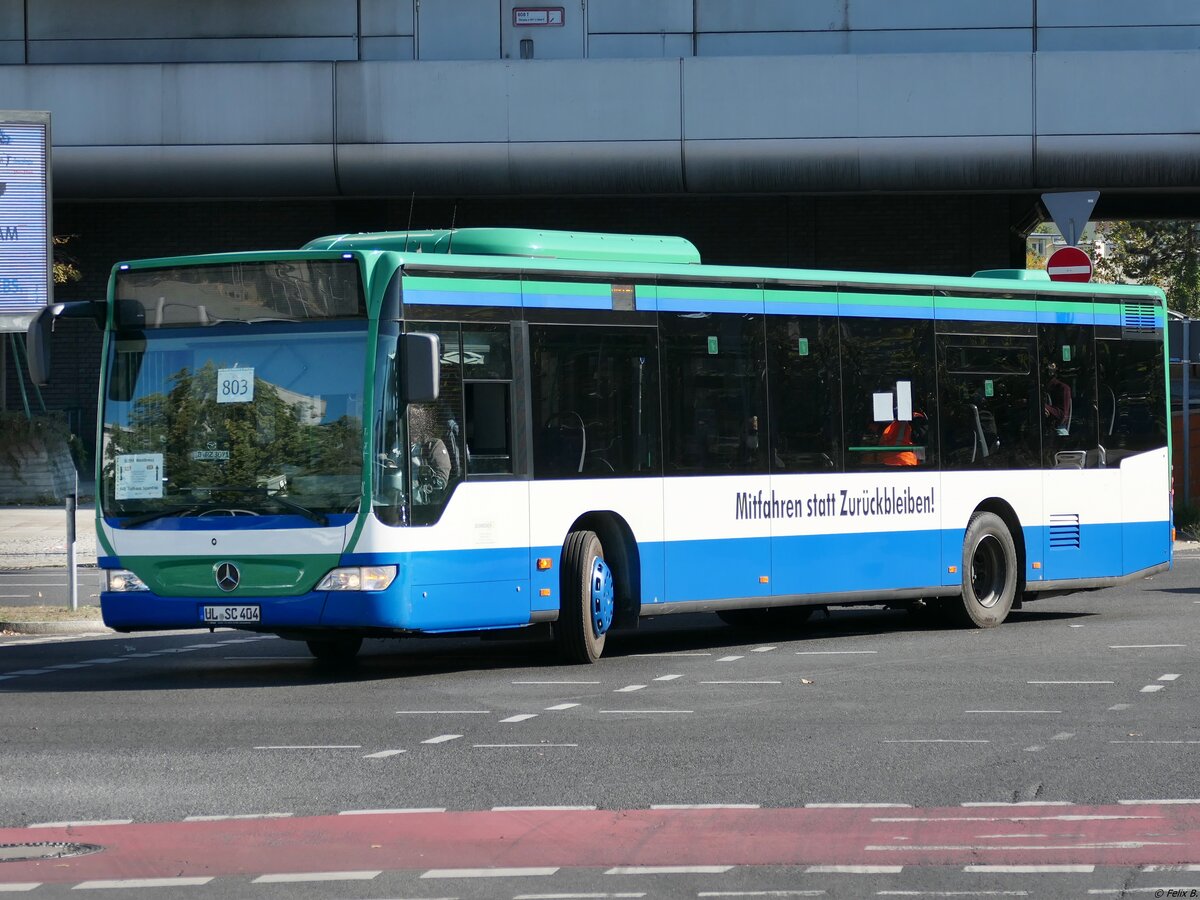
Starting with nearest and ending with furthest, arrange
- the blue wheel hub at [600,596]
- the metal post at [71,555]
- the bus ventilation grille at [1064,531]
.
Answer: the blue wheel hub at [600,596], the bus ventilation grille at [1064,531], the metal post at [71,555]

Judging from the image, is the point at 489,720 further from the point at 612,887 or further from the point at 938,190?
the point at 938,190

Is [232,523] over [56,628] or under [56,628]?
over

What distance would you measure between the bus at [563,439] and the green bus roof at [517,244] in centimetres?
3

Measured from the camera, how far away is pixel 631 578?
14172mm

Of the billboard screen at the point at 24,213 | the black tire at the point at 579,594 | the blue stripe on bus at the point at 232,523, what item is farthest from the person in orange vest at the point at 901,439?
the billboard screen at the point at 24,213

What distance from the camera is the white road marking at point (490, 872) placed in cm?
681

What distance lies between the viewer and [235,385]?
12906 millimetres

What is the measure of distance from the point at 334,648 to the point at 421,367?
3.09m

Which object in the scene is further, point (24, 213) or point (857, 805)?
point (24, 213)

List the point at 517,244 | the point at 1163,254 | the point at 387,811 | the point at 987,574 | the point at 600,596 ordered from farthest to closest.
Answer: the point at 1163,254
the point at 987,574
the point at 600,596
the point at 517,244
the point at 387,811

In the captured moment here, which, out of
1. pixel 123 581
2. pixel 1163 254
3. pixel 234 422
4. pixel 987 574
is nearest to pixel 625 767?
pixel 234 422

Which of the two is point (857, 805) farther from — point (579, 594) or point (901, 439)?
point (901, 439)

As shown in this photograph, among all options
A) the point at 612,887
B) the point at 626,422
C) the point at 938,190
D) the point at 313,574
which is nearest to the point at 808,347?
the point at 626,422

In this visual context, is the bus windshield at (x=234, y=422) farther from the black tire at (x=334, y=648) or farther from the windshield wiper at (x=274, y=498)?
the black tire at (x=334, y=648)
